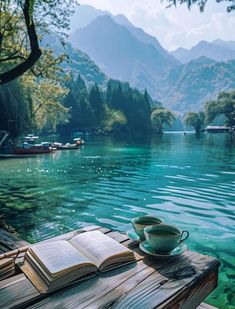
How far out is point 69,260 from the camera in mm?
2672

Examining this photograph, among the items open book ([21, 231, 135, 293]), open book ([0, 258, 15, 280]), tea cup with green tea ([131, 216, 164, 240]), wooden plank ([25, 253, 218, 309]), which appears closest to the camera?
wooden plank ([25, 253, 218, 309])

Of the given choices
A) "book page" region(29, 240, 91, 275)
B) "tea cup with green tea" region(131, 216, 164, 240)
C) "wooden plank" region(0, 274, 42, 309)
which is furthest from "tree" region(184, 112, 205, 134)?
"wooden plank" region(0, 274, 42, 309)

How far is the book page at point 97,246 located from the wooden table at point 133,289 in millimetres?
157

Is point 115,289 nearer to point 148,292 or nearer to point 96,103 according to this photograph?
point 148,292

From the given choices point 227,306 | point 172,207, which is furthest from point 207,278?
point 172,207

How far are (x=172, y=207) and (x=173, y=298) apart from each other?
12.1m

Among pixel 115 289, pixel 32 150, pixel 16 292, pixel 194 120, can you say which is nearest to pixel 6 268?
pixel 16 292

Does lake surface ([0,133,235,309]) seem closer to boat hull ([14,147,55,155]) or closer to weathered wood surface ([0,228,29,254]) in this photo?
weathered wood surface ([0,228,29,254])

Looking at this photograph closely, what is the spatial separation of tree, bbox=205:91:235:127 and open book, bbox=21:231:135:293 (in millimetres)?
129070

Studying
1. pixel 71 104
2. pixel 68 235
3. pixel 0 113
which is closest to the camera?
pixel 68 235

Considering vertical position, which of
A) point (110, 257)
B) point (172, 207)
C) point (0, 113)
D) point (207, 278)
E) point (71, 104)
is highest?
point (71, 104)

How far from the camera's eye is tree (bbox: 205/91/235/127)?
124938 mm

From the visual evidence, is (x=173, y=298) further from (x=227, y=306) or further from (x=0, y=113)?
(x=0, y=113)

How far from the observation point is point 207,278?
2.79 m
